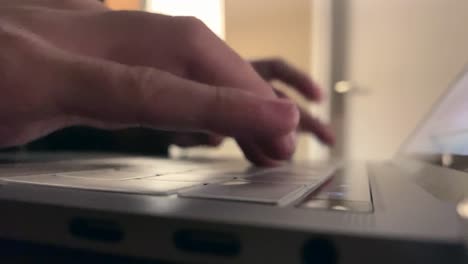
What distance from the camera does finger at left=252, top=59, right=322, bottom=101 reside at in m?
1.03

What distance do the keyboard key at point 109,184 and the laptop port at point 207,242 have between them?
58 mm

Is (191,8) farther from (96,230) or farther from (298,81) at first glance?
(298,81)

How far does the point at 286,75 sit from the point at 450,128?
442 millimetres

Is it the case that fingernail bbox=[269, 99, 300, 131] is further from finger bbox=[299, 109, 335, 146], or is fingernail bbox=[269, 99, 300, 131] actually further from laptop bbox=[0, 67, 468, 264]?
finger bbox=[299, 109, 335, 146]

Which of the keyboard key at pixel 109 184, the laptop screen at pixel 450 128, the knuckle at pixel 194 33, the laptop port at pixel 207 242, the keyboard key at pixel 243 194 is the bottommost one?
the laptop port at pixel 207 242

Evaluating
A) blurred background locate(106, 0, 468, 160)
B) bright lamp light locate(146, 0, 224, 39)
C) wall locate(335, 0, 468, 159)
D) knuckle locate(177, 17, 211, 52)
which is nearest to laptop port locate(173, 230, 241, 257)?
knuckle locate(177, 17, 211, 52)

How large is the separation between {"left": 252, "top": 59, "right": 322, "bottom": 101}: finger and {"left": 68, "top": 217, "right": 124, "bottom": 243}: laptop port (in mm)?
852

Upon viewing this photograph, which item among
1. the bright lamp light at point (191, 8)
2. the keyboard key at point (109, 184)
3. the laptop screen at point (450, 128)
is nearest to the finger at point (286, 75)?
the laptop screen at point (450, 128)

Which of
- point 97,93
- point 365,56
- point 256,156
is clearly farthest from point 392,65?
point 97,93

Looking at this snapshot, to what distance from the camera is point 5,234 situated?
0.22 metres

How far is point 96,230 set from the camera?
201 millimetres

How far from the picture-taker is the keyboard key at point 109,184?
0.80ft

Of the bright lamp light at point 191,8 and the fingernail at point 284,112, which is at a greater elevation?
the bright lamp light at point 191,8

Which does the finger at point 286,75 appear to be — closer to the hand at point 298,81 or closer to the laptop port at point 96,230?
the hand at point 298,81
